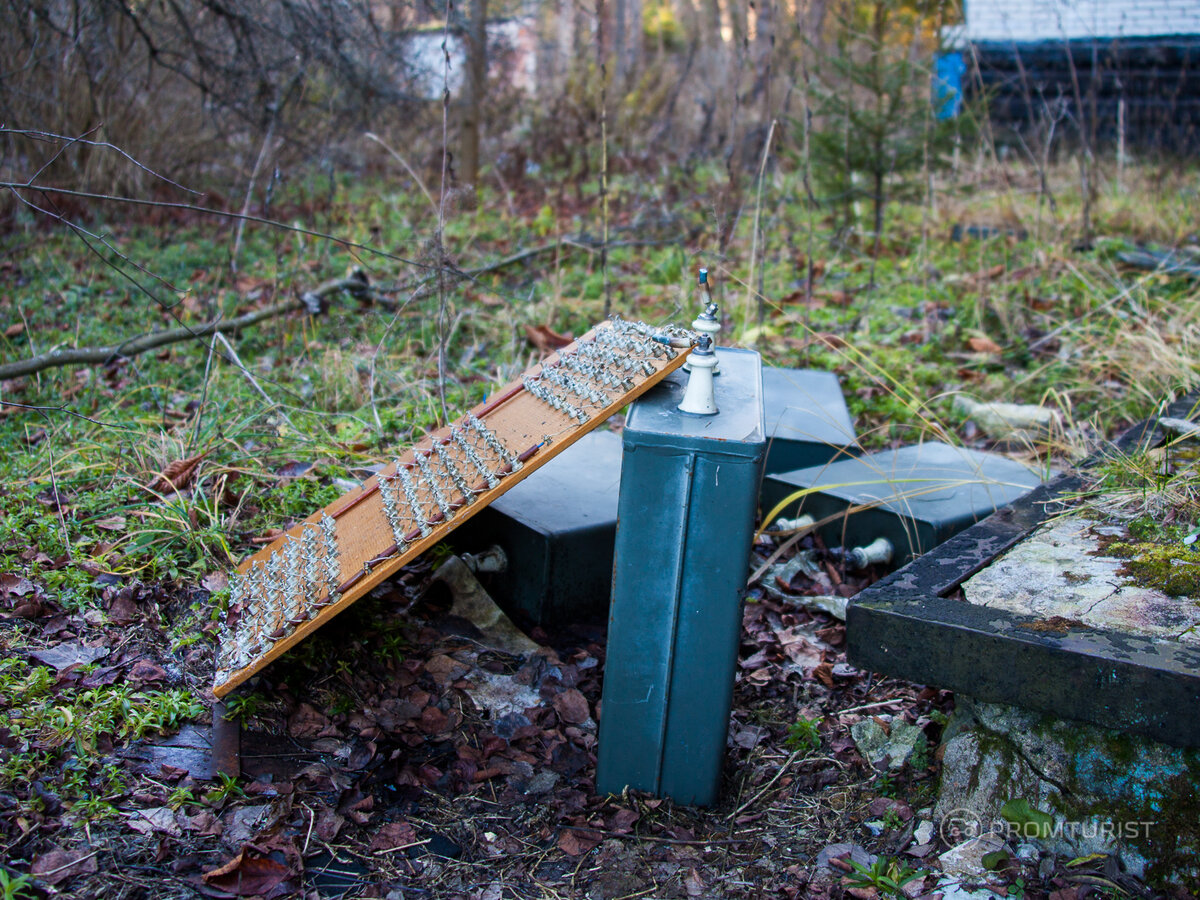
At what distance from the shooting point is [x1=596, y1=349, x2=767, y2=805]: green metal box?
1.98m

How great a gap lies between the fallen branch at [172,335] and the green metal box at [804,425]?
7.79 ft

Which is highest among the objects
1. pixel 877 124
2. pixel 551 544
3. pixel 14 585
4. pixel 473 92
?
pixel 473 92

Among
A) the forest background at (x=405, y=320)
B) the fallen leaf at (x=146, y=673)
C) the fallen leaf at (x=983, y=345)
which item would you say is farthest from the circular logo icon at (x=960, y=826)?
the fallen leaf at (x=983, y=345)

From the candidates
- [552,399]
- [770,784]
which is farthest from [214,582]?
[770,784]

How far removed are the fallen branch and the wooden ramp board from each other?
102 cm

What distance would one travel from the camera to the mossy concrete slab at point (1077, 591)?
80.0 inches

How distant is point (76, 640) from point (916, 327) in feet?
16.4

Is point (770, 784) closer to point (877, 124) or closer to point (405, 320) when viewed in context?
point (405, 320)

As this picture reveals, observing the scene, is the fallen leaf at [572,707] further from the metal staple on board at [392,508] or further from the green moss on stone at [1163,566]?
the green moss on stone at [1163,566]

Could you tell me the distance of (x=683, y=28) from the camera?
56.3ft

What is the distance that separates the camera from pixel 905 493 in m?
3.22

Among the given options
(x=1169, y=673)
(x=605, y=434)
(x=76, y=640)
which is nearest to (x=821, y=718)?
(x=1169, y=673)

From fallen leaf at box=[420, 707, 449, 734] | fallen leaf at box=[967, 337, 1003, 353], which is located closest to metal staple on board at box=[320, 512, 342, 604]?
fallen leaf at box=[420, 707, 449, 734]

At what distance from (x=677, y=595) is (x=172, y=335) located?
3.71m
